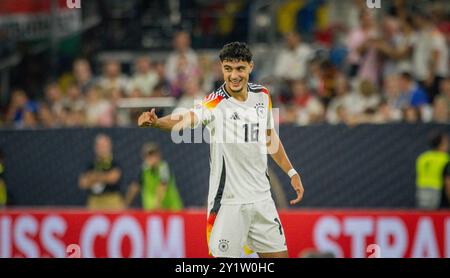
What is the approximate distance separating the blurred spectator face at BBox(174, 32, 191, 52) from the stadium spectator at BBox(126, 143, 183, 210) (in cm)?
135

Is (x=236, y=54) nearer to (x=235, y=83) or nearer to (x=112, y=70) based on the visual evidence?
(x=235, y=83)

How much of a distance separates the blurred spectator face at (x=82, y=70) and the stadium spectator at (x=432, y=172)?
4.85 m

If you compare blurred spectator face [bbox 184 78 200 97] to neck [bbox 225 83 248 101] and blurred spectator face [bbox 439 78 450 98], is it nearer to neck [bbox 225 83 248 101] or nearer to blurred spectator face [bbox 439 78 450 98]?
blurred spectator face [bbox 439 78 450 98]

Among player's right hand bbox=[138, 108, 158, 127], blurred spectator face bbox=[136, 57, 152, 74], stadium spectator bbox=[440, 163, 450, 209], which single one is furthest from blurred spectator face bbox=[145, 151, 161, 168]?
player's right hand bbox=[138, 108, 158, 127]

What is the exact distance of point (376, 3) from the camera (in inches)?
304

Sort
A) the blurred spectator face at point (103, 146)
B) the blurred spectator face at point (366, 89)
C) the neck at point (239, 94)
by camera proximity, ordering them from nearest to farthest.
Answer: the neck at point (239, 94)
the blurred spectator face at point (366, 89)
the blurred spectator face at point (103, 146)

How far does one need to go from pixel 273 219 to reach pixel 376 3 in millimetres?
1971

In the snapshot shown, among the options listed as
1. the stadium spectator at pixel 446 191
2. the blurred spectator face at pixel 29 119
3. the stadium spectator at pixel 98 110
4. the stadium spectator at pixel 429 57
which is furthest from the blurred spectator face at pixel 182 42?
the stadium spectator at pixel 446 191

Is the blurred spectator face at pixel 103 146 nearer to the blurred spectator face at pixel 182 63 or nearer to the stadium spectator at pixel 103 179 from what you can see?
the stadium spectator at pixel 103 179

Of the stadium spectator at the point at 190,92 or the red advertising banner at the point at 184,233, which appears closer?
the red advertising banner at the point at 184,233

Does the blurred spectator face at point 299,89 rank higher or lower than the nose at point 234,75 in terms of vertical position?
lower

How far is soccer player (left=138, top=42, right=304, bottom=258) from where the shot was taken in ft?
21.9

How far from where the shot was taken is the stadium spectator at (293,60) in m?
13.2

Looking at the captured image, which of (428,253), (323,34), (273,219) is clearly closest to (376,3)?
(273,219)
